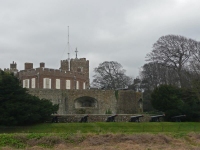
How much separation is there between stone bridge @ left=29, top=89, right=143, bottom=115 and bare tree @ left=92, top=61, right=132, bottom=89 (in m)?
13.3

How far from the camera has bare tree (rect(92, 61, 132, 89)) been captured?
50.8 m

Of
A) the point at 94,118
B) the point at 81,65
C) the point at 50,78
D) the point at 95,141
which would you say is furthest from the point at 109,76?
the point at 95,141

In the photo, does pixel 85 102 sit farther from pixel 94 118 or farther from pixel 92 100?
pixel 94 118

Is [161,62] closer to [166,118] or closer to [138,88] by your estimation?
[166,118]

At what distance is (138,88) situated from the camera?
171 ft

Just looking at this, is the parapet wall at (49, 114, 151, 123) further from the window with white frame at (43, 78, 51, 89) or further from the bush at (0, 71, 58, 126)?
the window with white frame at (43, 78, 51, 89)

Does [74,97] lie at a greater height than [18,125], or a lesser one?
greater

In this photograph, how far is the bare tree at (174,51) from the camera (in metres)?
36.3

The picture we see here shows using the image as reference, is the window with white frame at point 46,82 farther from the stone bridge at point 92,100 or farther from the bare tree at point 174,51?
the bare tree at point 174,51

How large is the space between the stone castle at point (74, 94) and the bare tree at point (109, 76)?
24.8 feet

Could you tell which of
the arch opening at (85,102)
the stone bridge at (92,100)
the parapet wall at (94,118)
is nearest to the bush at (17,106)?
the parapet wall at (94,118)

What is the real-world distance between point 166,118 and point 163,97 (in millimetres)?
2141

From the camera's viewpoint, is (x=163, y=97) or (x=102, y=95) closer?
(x=163, y=97)

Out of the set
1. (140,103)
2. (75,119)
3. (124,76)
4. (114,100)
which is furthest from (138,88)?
(75,119)
